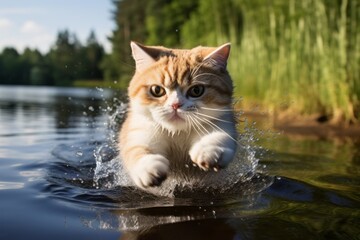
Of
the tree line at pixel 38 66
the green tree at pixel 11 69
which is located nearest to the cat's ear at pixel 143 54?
the tree line at pixel 38 66

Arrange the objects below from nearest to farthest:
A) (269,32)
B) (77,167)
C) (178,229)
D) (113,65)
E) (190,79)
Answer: (178,229)
(190,79)
(77,167)
(269,32)
(113,65)

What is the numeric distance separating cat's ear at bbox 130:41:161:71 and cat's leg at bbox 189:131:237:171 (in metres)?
0.77

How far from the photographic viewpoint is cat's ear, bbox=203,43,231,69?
3.08 meters

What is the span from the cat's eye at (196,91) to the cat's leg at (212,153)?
333 millimetres

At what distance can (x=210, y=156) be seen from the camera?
2.53 meters

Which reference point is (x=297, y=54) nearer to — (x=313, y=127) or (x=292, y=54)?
(x=292, y=54)

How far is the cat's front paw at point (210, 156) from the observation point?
2.53m

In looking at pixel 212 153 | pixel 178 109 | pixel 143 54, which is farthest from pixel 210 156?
pixel 143 54

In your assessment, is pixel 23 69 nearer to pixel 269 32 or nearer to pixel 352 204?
pixel 269 32

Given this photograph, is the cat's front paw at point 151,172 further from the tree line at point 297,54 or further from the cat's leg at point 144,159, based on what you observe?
the tree line at point 297,54

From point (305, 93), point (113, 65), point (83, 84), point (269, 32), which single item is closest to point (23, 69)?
point (83, 84)

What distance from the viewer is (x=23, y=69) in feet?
165

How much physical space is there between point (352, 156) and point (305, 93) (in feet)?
14.4

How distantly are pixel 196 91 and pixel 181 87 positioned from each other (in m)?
0.12
